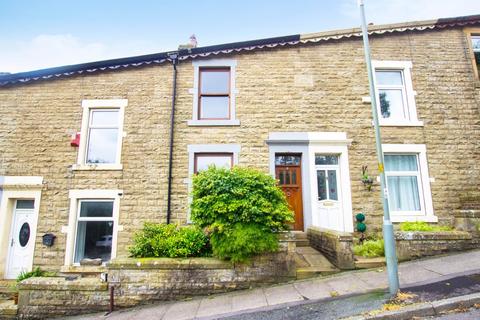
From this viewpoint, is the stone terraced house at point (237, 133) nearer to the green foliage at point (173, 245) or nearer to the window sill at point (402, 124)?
the window sill at point (402, 124)

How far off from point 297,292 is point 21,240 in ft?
28.5

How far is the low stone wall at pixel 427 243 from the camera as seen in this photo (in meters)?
6.45

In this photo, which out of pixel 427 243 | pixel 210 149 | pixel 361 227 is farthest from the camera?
pixel 210 149

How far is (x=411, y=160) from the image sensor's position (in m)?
8.88

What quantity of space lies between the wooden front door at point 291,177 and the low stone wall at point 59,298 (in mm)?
5631

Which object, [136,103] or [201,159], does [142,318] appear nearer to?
[201,159]

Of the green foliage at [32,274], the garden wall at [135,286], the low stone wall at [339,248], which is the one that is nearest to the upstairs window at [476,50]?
the low stone wall at [339,248]

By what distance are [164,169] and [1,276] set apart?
585 cm

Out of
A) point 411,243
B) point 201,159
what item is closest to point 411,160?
point 411,243

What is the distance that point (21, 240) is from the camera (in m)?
8.42

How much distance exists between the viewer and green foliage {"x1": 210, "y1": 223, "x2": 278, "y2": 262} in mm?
5625

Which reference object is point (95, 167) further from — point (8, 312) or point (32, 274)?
point (8, 312)

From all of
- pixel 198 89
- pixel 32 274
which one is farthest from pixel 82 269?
pixel 198 89

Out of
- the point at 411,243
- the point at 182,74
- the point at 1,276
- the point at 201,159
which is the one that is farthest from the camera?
the point at 182,74
